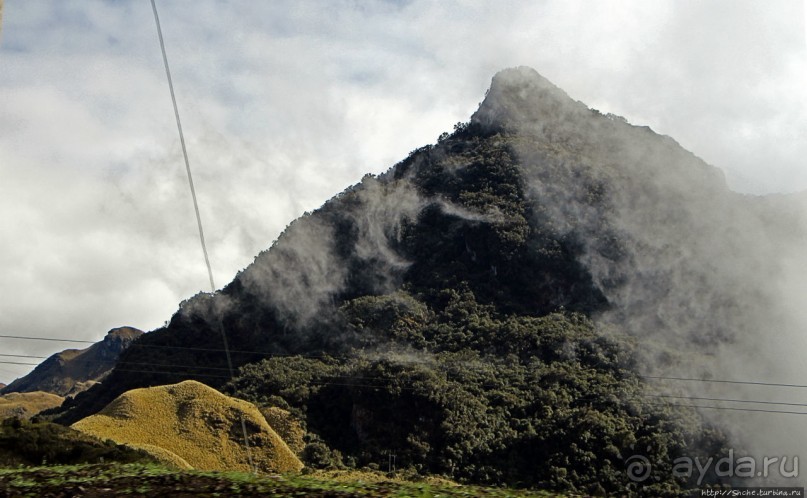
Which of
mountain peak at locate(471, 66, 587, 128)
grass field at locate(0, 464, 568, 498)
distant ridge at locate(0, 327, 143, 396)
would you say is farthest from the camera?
distant ridge at locate(0, 327, 143, 396)

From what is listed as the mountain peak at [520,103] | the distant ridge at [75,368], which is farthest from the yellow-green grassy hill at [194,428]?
the distant ridge at [75,368]

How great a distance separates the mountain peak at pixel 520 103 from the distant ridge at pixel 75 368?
285ft

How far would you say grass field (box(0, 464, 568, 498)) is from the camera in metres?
13.5

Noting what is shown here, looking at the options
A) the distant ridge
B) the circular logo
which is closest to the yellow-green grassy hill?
the circular logo

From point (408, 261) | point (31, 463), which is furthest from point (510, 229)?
point (31, 463)

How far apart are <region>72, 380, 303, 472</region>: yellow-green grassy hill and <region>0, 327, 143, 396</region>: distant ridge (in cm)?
11014

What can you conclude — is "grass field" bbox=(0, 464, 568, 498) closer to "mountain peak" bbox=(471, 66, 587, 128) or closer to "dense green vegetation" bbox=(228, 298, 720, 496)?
"dense green vegetation" bbox=(228, 298, 720, 496)

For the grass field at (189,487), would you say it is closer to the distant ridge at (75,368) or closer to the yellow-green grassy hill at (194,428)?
the yellow-green grassy hill at (194,428)

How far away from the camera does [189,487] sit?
13.9m

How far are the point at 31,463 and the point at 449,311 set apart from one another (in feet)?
182

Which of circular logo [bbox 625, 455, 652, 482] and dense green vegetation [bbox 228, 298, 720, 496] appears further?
dense green vegetation [bbox 228, 298, 720, 496]

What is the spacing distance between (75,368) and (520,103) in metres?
109

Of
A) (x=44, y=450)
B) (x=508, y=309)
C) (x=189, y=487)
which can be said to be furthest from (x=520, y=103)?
(x=189, y=487)

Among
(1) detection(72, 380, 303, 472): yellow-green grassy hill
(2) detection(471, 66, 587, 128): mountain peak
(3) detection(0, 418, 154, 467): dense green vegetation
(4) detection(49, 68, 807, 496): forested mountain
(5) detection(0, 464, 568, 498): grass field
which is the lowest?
(5) detection(0, 464, 568, 498): grass field
